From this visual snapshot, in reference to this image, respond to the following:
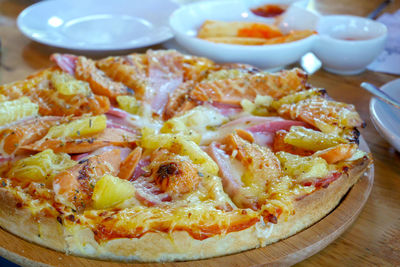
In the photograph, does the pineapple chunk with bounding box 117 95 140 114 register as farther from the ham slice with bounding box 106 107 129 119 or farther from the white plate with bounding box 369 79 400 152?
the white plate with bounding box 369 79 400 152

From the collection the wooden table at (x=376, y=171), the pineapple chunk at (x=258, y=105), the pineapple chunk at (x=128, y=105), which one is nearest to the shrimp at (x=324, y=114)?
the pineapple chunk at (x=258, y=105)

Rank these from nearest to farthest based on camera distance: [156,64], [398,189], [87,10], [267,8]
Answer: [398,189]
[156,64]
[267,8]
[87,10]

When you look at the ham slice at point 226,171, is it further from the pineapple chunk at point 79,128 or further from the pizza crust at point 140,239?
the pineapple chunk at point 79,128

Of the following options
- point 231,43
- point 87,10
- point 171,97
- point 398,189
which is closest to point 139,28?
point 87,10

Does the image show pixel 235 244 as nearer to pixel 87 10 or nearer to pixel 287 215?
pixel 287 215

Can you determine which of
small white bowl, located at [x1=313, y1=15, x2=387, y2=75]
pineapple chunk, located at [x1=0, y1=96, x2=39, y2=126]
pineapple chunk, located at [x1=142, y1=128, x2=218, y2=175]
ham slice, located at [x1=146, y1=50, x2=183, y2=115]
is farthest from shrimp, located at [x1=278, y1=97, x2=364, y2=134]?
pineapple chunk, located at [x1=0, y1=96, x2=39, y2=126]

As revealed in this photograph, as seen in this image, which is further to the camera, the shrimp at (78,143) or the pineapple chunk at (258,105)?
the pineapple chunk at (258,105)

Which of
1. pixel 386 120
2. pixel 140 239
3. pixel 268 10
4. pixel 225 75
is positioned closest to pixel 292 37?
pixel 268 10
